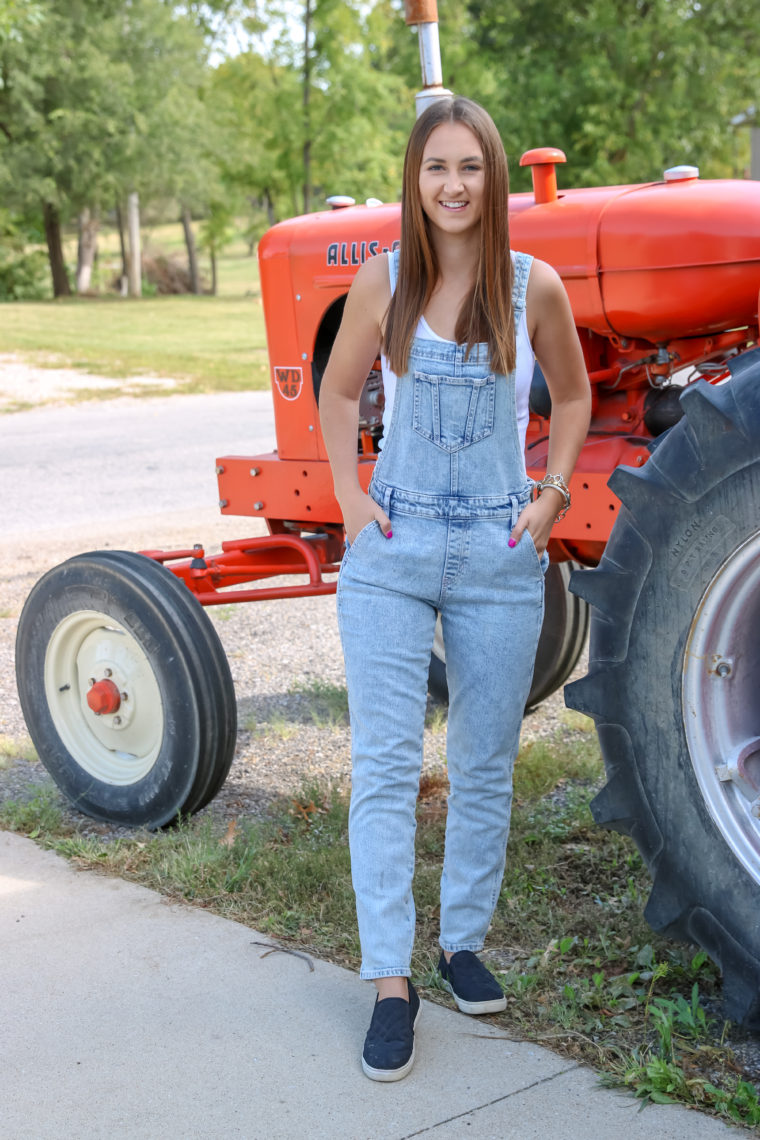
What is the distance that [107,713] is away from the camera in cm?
372

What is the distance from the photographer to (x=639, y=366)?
344cm

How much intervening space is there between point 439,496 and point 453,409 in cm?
16

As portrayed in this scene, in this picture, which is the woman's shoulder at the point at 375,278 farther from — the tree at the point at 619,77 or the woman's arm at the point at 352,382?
the tree at the point at 619,77

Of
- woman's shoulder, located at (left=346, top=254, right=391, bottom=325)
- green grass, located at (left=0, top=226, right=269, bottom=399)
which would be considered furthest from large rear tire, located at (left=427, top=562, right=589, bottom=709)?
green grass, located at (left=0, top=226, right=269, bottom=399)

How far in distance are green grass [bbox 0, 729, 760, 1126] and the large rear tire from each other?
0.39 metres

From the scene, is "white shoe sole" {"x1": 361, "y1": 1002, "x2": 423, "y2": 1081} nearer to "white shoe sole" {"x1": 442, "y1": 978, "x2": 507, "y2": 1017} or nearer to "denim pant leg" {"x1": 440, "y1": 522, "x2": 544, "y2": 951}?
"white shoe sole" {"x1": 442, "y1": 978, "x2": 507, "y2": 1017}

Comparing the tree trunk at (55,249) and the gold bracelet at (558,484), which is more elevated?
the tree trunk at (55,249)

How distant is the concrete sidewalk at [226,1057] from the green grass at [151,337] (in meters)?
13.2

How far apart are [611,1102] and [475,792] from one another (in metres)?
0.62

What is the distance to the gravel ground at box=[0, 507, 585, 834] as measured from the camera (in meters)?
4.04

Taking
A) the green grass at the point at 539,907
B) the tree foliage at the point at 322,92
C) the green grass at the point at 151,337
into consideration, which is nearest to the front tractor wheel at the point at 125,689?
Result: the green grass at the point at 539,907

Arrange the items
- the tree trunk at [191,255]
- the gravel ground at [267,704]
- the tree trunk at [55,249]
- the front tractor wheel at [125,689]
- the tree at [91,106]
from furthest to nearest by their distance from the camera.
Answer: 1. the tree trunk at [191,255]
2. the tree trunk at [55,249]
3. the tree at [91,106]
4. the gravel ground at [267,704]
5. the front tractor wheel at [125,689]

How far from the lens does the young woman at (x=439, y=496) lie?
2381 millimetres

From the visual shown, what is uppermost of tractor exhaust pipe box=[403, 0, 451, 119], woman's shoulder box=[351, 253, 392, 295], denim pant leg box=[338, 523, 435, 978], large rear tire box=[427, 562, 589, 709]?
tractor exhaust pipe box=[403, 0, 451, 119]
